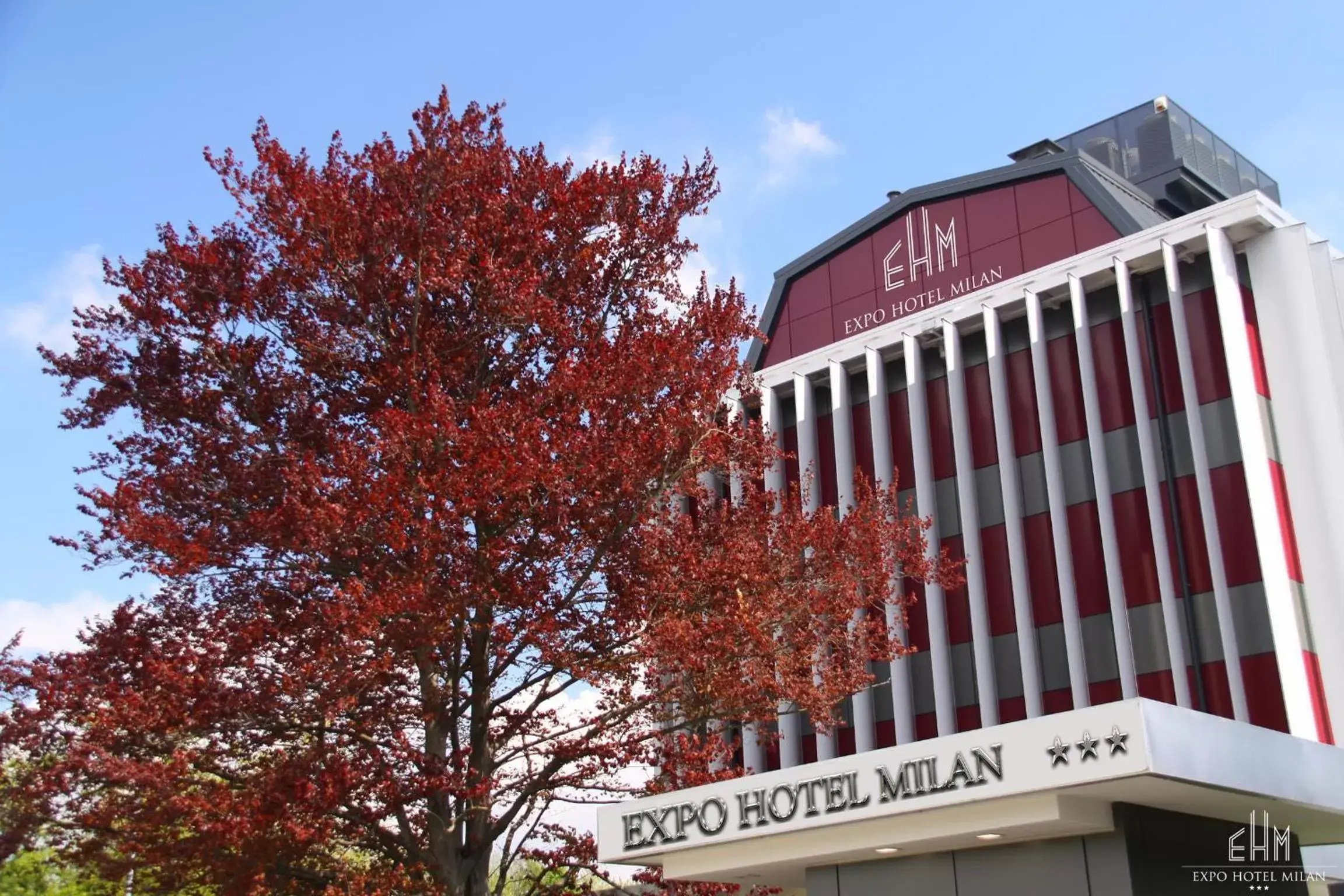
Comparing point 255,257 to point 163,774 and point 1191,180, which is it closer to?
point 163,774

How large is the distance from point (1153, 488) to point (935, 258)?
32.3 ft

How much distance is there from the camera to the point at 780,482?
32969 millimetres

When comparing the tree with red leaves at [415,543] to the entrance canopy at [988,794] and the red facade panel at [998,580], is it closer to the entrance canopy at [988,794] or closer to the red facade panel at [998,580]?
the entrance canopy at [988,794]

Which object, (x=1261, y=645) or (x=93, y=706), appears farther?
(x=1261, y=645)

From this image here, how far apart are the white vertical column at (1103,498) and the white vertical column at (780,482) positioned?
6902 mm

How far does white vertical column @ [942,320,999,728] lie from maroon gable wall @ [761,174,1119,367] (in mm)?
2925

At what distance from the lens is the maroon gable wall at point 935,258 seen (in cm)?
3086

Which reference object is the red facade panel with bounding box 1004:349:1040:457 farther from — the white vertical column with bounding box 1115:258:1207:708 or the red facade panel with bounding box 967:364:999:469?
the white vertical column with bounding box 1115:258:1207:708

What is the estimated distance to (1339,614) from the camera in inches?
922

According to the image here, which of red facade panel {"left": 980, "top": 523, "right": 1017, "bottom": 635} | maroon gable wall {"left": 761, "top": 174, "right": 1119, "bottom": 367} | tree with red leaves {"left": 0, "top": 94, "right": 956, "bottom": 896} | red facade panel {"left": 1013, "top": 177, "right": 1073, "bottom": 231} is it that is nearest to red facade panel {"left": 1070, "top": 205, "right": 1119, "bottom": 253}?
maroon gable wall {"left": 761, "top": 174, "right": 1119, "bottom": 367}

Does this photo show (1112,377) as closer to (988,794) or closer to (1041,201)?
(1041,201)

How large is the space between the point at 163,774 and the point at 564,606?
13.9 ft

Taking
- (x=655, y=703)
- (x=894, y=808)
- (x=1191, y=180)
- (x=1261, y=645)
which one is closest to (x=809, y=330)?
(x=1191, y=180)

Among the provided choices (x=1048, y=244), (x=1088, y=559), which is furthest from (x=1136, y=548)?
(x=1048, y=244)
